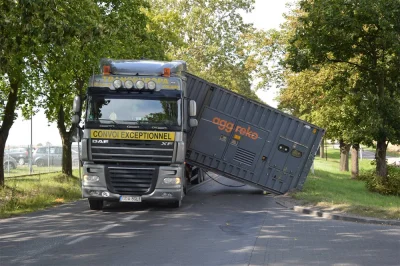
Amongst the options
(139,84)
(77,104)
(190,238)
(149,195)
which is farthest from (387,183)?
(190,238)

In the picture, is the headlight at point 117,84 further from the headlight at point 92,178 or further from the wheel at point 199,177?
the wheel at point 199,177

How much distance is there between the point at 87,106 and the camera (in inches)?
555

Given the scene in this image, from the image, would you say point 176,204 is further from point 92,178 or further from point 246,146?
point 246,146

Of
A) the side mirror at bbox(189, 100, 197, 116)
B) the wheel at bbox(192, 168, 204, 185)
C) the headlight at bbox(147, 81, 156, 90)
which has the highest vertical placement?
the headlight at bbox(147, 81, 156, 90)

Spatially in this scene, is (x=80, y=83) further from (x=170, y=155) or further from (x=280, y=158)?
(x=170, y=155)

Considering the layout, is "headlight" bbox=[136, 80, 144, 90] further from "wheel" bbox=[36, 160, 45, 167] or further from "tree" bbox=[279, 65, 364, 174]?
"wheel" bbox=[36, 160, 45, 167]

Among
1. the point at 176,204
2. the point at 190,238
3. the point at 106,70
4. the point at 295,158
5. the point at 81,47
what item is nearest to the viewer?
the point at 190,238

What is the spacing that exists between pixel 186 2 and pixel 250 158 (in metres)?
34.1

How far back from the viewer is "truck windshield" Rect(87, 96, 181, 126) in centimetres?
1392

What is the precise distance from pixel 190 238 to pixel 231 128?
8.82m

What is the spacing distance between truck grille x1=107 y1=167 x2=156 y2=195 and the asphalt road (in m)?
0.64

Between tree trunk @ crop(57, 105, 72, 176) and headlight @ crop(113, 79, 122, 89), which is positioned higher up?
headlight @ crop(113, 79, 122, 89)

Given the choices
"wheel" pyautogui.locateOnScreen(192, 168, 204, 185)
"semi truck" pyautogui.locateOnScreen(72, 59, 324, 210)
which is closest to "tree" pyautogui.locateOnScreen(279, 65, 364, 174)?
"wheel" pyautogui.locateOnScreen(192, 168, 204, 185)

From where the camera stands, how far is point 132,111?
13977mm
